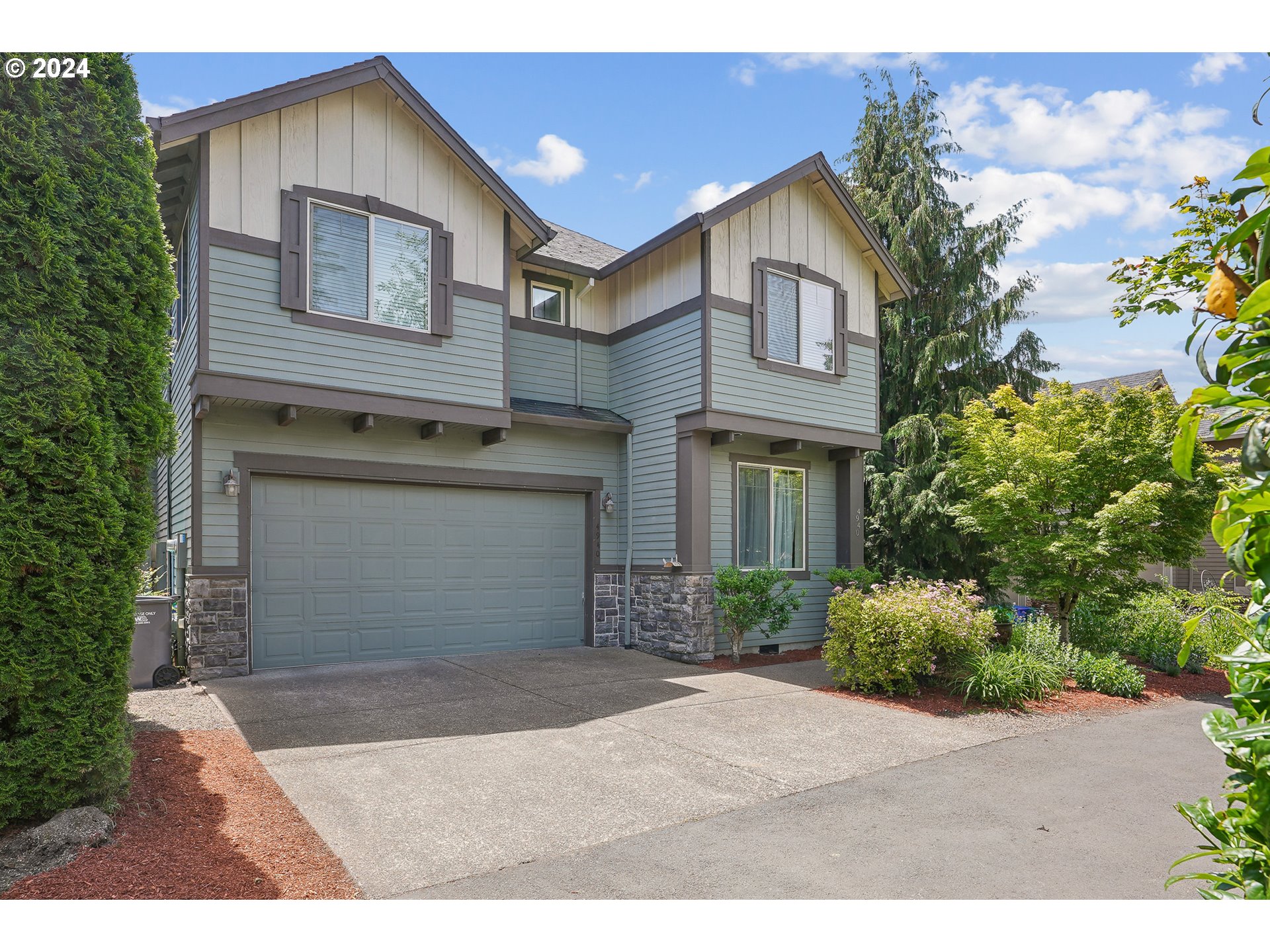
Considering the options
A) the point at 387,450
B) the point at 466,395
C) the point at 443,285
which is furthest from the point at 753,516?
the point at 443,285

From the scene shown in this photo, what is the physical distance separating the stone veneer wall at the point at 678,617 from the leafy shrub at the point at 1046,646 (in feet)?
11.8

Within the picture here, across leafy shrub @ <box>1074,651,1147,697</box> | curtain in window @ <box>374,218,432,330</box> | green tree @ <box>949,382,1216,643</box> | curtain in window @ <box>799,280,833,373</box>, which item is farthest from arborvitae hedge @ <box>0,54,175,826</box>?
green tree @ <box>949,382,1216,643</box>

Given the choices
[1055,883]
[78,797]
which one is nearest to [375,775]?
[78,797]

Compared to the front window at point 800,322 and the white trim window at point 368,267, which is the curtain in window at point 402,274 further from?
the front window at point 800,322

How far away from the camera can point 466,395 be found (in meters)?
9.61

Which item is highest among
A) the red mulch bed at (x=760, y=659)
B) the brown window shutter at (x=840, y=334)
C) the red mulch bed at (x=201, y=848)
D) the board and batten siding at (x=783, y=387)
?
the brown window shutter at (x=840, y=334)

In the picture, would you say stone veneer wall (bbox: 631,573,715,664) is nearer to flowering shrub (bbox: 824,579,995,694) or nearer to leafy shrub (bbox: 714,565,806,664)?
leafy shrub (bbox: 714,565,806,664)

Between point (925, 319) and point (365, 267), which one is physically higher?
point (925, 319)

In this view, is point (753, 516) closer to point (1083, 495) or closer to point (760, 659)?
point (760, 659)

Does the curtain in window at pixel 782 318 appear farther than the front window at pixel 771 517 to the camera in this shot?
No

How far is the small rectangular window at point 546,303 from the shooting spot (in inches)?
451

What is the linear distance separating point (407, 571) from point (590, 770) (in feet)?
16.5

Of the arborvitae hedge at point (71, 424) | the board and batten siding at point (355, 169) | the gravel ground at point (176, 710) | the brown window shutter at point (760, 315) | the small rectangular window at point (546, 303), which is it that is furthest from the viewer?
the small rectangular window at point (546, 303)

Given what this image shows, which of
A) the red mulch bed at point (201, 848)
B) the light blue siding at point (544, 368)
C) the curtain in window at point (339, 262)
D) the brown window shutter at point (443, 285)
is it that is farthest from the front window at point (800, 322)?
the red mulch bed at point (201, 848)
